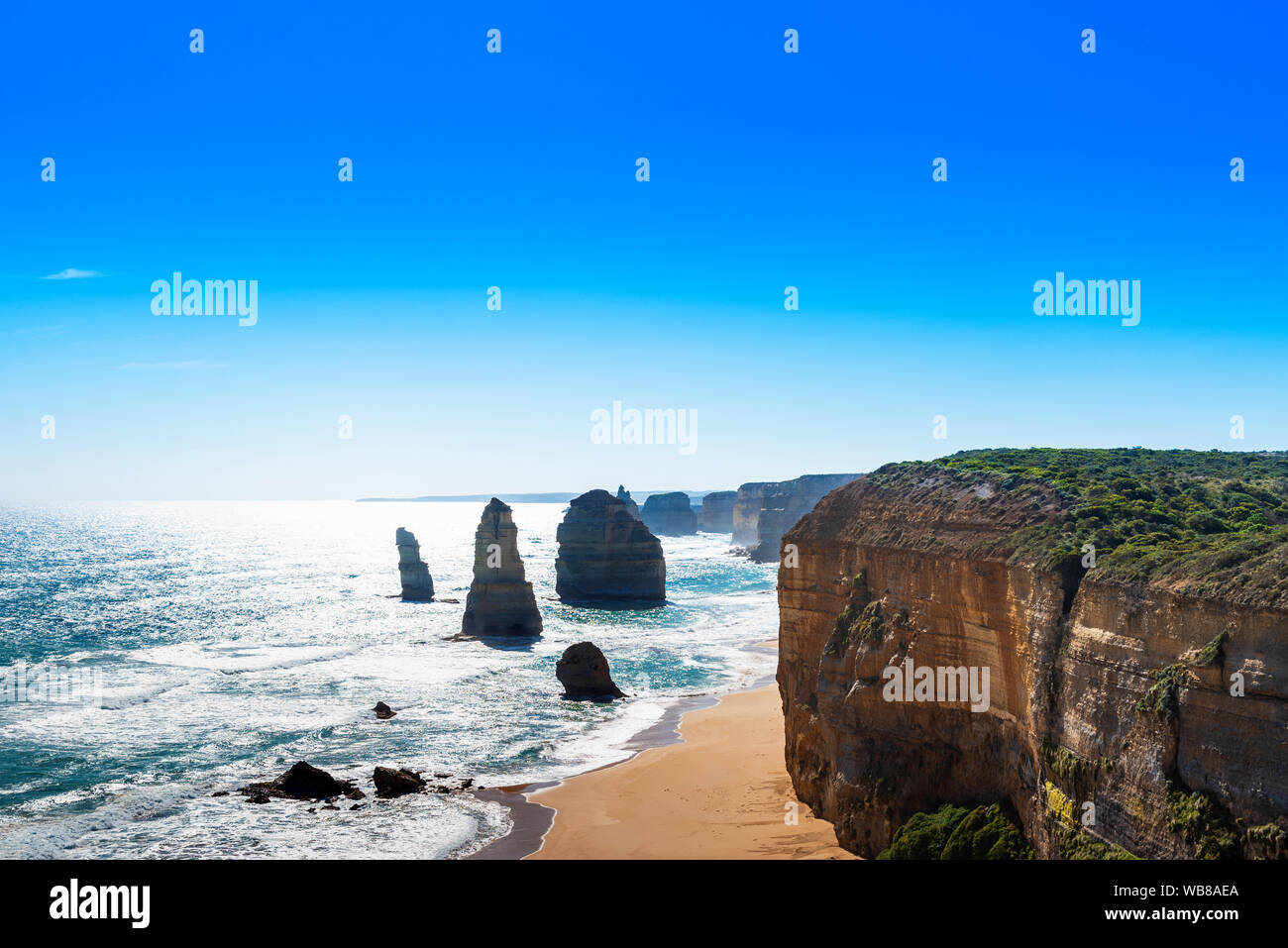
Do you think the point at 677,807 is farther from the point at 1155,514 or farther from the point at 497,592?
the point at 497,592

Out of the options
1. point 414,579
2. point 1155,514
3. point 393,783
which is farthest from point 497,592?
point 1155,514

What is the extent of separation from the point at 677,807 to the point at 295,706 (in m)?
28.9

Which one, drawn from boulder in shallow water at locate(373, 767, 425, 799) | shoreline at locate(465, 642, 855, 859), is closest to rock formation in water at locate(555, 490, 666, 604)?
shoreline at locate(465, 642, 855, 859)

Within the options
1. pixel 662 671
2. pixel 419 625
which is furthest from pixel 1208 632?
pixel 419 625

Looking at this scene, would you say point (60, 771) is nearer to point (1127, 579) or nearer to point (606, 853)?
point (606, 853)

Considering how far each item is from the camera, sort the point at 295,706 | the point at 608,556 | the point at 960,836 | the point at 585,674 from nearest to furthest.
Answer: the point at 960,836
the point at 295,706
the point at 585,674
the point at 608,556

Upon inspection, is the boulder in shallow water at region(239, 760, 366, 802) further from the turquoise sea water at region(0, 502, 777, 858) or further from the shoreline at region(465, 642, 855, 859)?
the shoreline at region(465, 642, 855, 859)

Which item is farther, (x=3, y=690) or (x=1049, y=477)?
(x=3, y=690)

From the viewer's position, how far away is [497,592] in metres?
75.8

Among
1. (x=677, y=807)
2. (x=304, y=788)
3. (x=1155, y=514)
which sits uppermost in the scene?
(x=1155, y=514)

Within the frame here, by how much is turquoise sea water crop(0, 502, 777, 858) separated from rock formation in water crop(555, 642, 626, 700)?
1.19 m

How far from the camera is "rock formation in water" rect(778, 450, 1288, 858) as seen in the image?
1483cm
